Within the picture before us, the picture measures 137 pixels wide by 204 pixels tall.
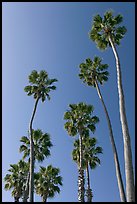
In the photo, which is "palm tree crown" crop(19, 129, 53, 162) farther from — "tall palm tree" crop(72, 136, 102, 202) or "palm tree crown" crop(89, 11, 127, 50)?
"palm tree crown" crop(89, 11, 127, 50)

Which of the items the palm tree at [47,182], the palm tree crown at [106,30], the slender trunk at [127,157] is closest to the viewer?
the slender trunk at [127,157]

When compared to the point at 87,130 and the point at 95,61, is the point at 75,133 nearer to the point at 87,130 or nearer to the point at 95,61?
the point at 87,130

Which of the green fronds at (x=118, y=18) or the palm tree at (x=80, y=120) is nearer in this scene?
the green fronds at (x=118, y=18)

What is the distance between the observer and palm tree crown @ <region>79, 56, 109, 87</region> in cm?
3247

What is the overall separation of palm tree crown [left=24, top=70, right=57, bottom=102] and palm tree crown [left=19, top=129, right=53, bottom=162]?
150 inches

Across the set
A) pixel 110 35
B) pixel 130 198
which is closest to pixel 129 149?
pixel 130 198

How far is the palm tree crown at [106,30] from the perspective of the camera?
90.1ft

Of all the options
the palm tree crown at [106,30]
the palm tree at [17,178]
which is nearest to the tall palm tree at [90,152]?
the palm tree at [17,178]

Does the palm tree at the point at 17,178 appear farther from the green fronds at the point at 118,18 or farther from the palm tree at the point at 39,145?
the green fronds at the point at 118,18

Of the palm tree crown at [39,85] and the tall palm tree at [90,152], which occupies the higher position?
the palm tree crown at [39,85]

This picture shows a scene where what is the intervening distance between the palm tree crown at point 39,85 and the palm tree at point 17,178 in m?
7.93

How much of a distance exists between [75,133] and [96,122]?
102 inches

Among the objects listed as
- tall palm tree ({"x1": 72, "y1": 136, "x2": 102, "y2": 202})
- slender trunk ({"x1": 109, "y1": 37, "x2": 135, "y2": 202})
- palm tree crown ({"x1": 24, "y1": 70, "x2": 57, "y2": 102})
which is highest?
palm tree crown ({"x1": 24, "y1": 70, "x2": 57, "y2": 102})

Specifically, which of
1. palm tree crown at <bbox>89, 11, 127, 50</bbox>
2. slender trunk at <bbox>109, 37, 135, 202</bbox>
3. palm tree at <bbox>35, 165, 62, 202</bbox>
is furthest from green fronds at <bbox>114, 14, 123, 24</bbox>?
palm tree at <bbox>35, 165, 62, 202</bbox>
